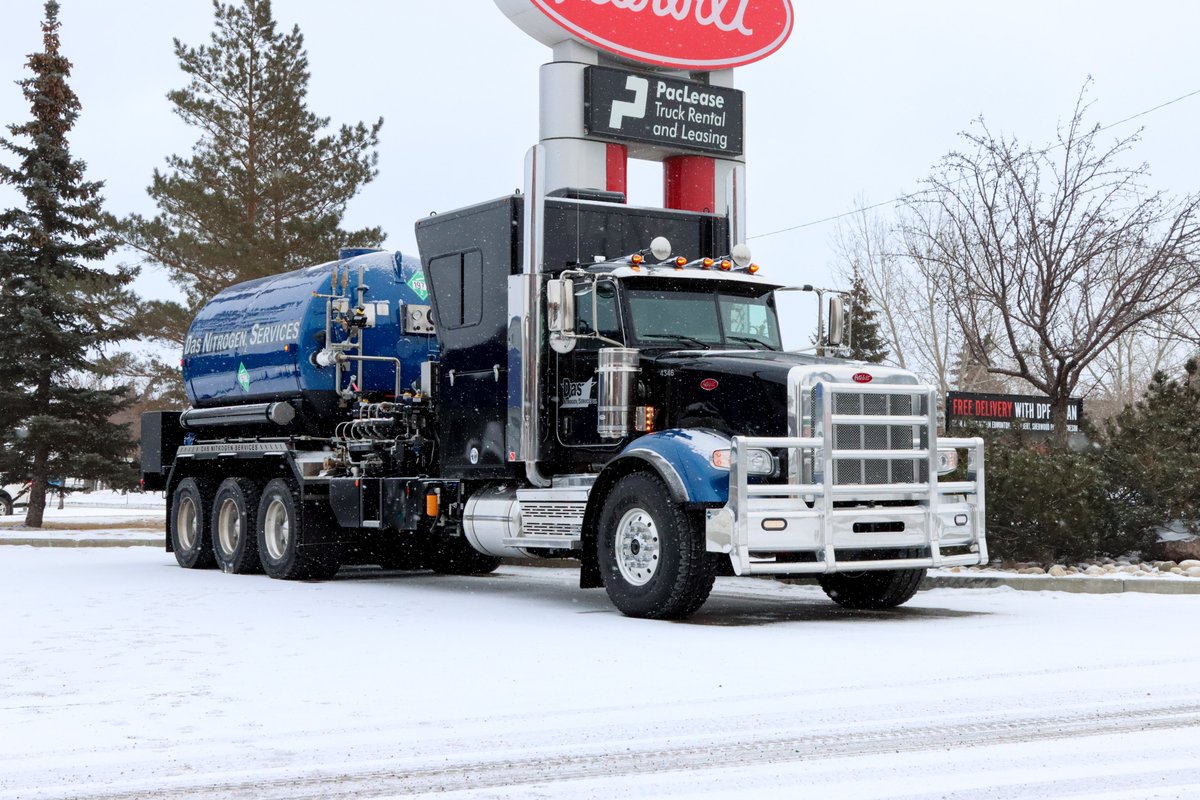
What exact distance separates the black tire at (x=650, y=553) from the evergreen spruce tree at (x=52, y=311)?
24345 mm

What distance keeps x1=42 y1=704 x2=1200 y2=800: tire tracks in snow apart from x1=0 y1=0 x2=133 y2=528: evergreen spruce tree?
2958 cm

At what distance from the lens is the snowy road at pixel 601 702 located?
231 inches

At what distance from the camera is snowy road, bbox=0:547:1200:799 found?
5.86 metres

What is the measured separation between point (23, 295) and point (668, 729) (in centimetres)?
3101

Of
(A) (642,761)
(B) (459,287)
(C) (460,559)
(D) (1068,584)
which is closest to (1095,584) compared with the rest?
(D) (1068,584)

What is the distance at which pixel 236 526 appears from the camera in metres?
18.3

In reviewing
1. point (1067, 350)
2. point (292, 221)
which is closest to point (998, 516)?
point (1067, 350)

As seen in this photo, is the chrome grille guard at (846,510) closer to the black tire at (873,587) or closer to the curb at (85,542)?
the black tire at (873,587)

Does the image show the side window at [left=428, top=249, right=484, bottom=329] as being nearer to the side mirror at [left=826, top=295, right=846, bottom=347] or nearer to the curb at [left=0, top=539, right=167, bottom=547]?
the side mirror at [left=826, top=295, right=846, bottom=347]

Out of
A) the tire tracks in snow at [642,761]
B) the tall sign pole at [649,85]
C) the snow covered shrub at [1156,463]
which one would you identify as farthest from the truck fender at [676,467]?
the tall sign pole at [649,85]

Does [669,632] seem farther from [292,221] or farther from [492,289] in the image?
[292,221]

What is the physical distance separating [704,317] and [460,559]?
626 cm

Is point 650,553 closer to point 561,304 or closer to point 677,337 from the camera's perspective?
point 677,337

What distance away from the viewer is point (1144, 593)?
43.9 ft
